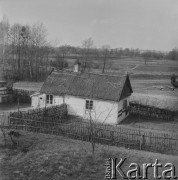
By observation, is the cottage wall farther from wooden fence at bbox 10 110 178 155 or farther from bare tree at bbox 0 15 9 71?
bare tree at bbox 0 15 9 71

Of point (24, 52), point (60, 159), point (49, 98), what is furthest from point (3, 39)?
point (60, 159)

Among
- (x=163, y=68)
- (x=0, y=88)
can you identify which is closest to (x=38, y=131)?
Result: (x=0, y=88)

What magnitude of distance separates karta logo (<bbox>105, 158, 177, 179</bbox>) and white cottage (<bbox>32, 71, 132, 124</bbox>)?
9.58 m

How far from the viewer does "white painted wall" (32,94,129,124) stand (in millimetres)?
24688

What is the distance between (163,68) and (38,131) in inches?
1718

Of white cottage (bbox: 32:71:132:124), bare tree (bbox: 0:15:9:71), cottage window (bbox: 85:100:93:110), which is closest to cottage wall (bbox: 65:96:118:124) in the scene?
white cottage (bbox: 32:71:132:124)

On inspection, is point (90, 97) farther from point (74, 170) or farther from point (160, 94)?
point (160, 94)

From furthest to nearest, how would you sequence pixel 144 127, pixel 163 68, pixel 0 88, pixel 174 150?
pixel 163 68 → pixel 0 88 → pixel 144 127 → pixel 174 150

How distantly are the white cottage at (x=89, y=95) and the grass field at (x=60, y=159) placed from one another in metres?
6.58

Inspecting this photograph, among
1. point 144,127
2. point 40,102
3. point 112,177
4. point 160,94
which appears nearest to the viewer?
point 112,177

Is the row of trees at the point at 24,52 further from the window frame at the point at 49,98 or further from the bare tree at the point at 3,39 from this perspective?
the window frame at the point at 49,98

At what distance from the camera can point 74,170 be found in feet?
44.3

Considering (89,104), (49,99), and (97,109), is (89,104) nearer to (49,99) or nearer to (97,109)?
(97,109)

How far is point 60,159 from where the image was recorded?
14.8 m
